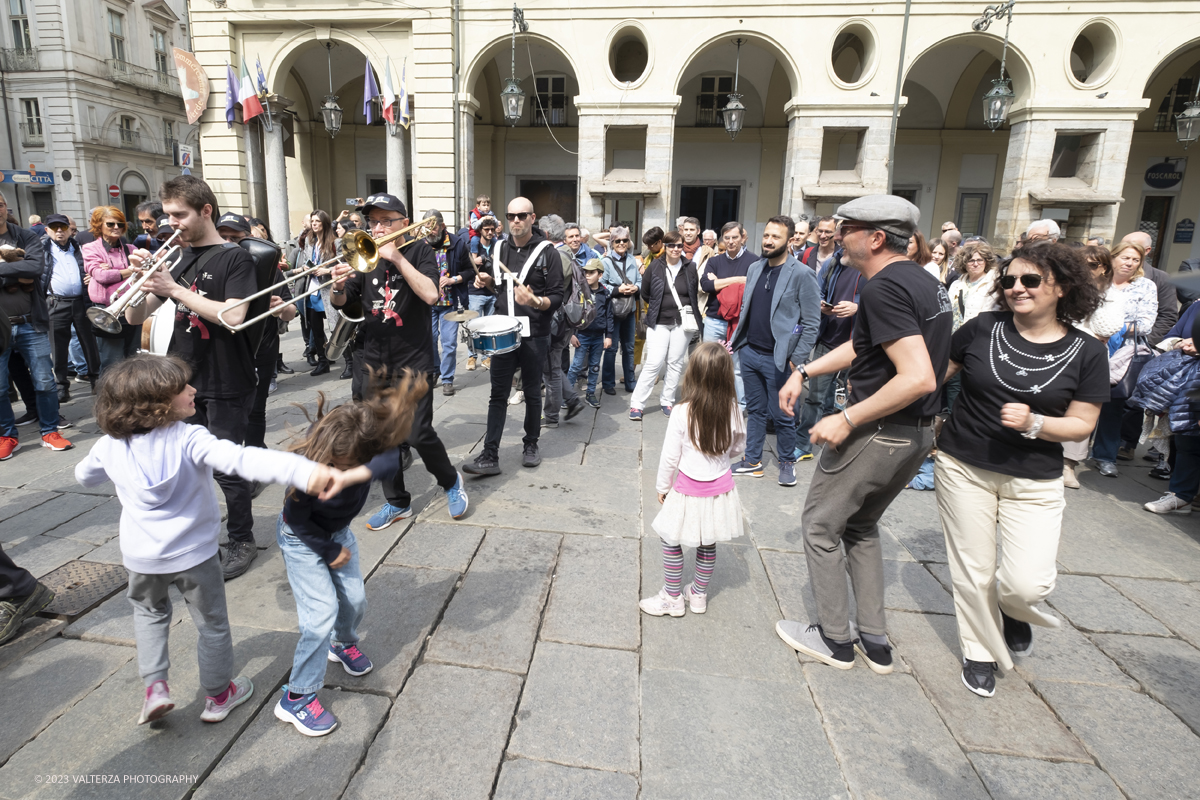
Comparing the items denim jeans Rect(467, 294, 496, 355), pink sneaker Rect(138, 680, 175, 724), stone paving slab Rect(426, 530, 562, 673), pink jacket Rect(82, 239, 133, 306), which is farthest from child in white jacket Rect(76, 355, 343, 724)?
denim jeans Rect(467, 294, 496, 355)

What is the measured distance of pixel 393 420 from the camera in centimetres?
216

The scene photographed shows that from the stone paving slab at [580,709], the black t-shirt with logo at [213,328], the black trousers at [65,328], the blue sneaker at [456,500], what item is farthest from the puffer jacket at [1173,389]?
the black trousers at [65,328]

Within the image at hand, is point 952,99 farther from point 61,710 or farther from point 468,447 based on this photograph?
point 61,710

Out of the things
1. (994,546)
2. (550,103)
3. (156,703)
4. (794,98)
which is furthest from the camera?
(550,103)

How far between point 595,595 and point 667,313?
397 cm

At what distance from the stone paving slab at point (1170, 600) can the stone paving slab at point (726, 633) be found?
6.57 feet

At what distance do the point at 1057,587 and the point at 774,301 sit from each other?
2527 millimetres

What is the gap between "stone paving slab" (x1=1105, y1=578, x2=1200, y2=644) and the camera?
10.6 feet

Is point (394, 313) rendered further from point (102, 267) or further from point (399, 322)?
point (102, 267)

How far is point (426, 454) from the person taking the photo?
3.93 m

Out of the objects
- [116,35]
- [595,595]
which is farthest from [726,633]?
[116,35]

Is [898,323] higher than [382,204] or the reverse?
the reverse

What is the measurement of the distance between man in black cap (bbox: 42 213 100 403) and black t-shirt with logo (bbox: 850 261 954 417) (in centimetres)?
677

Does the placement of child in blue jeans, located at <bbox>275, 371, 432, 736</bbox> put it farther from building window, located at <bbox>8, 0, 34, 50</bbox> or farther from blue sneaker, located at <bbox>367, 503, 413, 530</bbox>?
building window, located at <bbox>8, 0, 34, 50</bbox>
